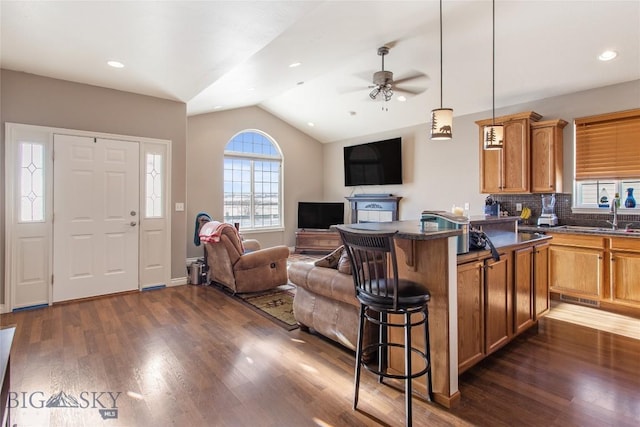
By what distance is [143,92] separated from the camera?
4.57m

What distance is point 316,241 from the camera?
7758mm

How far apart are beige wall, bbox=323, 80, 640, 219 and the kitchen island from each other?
306 cm

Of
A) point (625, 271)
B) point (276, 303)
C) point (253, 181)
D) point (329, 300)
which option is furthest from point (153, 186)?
point (625, 271)

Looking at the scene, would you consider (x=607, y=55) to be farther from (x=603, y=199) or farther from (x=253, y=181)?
(x=253, y=181)

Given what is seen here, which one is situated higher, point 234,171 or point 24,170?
point 234,171

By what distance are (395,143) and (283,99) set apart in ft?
8.00

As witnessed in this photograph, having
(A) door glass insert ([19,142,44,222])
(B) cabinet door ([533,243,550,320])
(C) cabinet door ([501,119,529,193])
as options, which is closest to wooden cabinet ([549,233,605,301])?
(C) cabinet door ([501,119,529,193])

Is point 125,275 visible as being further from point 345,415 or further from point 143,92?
point 345,415

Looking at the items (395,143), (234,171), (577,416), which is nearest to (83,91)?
(234,171)

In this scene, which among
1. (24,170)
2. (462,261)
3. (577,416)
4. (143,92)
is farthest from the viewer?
(143,92)

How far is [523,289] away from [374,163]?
4612 mm

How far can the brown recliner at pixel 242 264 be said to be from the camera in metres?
4.43

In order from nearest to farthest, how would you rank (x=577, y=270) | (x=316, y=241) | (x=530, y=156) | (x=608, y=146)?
(x=577, y=270)
(x=608, y=146)
(x=530, y=156)
(x=316, y=241)

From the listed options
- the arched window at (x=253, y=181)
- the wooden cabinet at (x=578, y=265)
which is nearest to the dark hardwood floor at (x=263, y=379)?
the wooden cabinet at (x=578, y=265)
